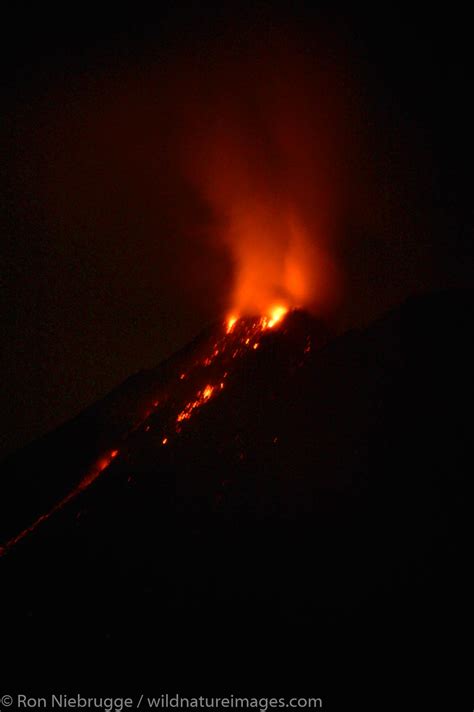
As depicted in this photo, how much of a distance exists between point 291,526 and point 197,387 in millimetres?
13361

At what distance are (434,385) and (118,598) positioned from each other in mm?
10845

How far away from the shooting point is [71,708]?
36.5ft

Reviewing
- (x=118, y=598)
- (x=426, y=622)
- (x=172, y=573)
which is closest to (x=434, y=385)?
(x=426, y=622)

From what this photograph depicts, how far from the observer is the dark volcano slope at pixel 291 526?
10.9m

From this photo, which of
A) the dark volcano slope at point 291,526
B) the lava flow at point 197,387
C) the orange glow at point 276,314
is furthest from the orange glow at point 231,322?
the dark volcano slope at point 291,526

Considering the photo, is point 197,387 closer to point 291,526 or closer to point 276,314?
point 276,314

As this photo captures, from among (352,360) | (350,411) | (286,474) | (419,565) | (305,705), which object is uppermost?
(352,360)

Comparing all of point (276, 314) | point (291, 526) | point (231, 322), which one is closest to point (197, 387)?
point (276, 314)

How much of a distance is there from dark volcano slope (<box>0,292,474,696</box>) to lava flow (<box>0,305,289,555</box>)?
1.32 m

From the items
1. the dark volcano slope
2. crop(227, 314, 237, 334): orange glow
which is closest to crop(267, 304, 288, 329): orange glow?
crop(227, 314, 237, 334): orange glow

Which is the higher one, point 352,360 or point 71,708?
point 352,360

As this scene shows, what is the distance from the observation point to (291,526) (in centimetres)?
1320

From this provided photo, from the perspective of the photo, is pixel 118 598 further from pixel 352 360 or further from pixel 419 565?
pixel 352 360

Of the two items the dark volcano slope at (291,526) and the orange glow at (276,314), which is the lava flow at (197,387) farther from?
the dark volcano slope at (291,526)
